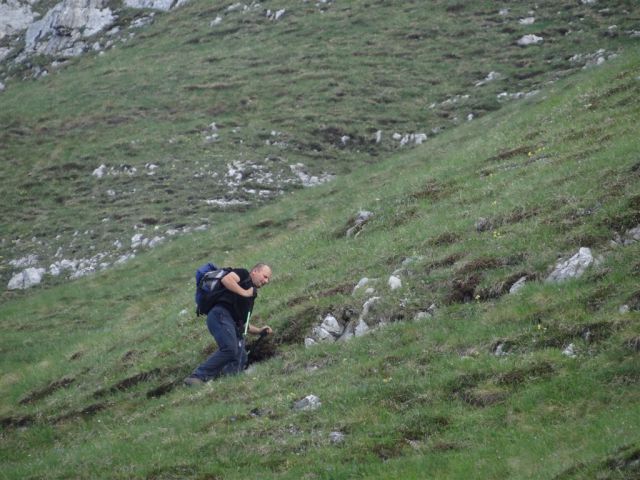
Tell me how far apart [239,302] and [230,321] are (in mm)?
483

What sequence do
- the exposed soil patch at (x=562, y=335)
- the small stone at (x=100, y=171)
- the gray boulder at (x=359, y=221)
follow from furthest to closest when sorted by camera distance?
the small stone at (x=100, y=171), the gray boulder at (x=359, y=221), the exposed soil patch at (x=562, y=335)

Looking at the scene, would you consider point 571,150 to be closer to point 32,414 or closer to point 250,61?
point 32,414

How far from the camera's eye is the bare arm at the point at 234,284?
61.2 feet

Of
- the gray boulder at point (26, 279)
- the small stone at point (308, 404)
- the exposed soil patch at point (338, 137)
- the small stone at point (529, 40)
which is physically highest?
the small stone at point (308, 404)

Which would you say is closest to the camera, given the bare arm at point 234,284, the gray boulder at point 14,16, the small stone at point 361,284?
the bare arm at point 234,284

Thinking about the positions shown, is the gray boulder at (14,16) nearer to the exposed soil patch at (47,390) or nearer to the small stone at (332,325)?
the exposed soil patch at (47,390)

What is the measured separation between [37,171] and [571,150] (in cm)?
3758

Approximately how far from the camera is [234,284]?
734 inches

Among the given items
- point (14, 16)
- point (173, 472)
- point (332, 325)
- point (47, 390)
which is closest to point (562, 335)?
point (332, 325)

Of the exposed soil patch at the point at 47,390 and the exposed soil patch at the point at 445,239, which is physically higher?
the exposed soil patch at the point at 445,239

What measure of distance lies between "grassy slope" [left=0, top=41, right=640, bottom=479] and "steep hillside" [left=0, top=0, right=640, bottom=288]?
1362 centimetres

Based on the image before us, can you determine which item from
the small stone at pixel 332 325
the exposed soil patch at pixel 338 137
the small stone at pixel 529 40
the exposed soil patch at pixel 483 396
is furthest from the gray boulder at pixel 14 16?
the exposed soil patch at pixel 483 396

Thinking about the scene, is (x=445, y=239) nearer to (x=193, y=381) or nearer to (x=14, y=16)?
(x=193, y=381)

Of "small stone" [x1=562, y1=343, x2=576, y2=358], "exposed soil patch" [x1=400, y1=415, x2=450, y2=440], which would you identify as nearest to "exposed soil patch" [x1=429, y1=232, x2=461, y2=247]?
"small stone" [x1=562, y1=343, x2=576, y2=358]
